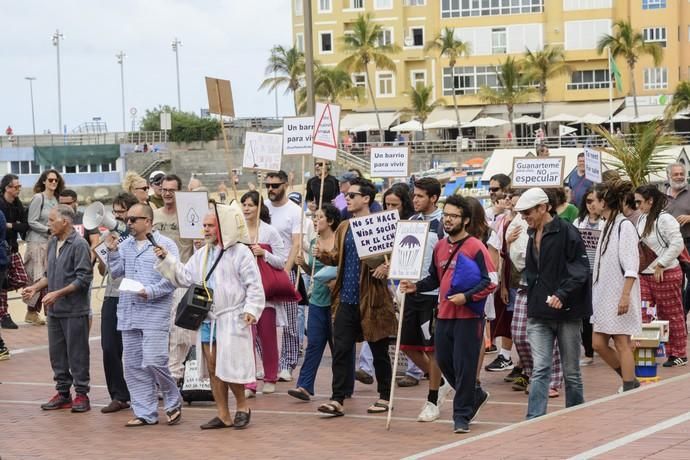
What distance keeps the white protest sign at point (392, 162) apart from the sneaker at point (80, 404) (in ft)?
26.6

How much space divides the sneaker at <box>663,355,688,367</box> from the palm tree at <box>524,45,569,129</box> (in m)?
69.2

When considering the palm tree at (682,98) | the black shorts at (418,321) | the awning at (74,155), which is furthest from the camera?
the awning at (74,155)

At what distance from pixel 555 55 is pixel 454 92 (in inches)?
266

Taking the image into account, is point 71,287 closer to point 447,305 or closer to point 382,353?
point 382,353

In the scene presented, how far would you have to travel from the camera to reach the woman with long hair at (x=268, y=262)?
12617 mm

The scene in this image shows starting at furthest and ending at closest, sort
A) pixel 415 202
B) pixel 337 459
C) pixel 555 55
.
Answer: pixel 555 55, pixel 415 202, pixel 337 459

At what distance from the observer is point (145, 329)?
36.3 feet

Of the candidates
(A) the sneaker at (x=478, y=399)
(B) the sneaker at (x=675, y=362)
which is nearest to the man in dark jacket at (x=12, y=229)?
(B) the sneaker at (x=675, y=362)

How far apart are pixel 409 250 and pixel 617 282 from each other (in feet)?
6.25

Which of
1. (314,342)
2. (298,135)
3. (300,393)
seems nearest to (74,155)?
(298,135)

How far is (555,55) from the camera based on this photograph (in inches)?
3253

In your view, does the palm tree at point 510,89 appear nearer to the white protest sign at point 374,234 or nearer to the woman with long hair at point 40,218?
the woman with long hair at point 40,218

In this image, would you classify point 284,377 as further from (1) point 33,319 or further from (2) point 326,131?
(1) point 33,319

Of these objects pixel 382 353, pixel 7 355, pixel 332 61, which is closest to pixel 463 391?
pixel 382 353
